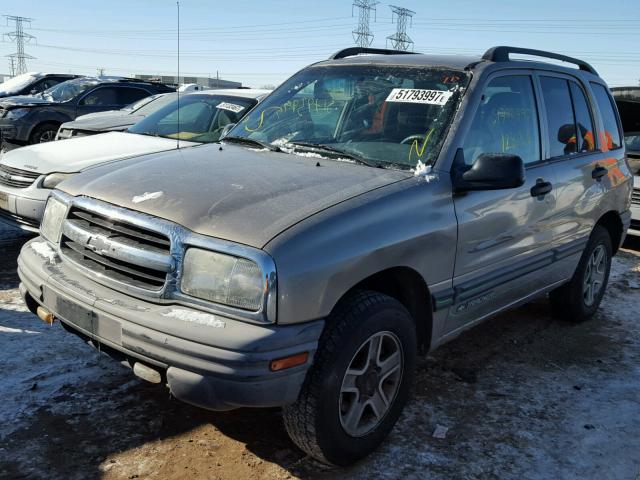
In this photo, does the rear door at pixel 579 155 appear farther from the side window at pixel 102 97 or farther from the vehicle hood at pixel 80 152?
the side window at pixel 102 97

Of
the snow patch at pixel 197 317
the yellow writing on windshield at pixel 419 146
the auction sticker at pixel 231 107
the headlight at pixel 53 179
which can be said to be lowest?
the headlight at pixel 53 179

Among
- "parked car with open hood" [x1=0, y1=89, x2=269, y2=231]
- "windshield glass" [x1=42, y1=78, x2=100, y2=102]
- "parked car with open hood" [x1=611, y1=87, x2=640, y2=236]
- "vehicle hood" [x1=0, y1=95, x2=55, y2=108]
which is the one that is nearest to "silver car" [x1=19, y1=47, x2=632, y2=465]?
"parked car with open hood" [x1=0, y1=89, x2=269, y2=231]

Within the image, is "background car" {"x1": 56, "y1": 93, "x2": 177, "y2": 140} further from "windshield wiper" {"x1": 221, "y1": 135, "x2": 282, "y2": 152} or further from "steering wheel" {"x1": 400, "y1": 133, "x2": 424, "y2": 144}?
"steering wheel" {"x1": 400, "y1": 133, "x2": 424, "y2": 144}

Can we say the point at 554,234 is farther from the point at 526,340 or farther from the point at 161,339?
the point at 161,339

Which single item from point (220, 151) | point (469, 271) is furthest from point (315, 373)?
point (220, 151)

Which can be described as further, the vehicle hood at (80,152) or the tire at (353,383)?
the vehicle hood at (80,152)

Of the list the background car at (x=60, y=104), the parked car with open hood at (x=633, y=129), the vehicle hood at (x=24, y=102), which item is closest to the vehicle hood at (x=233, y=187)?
the parked car with open hood at (x=633, y=129)

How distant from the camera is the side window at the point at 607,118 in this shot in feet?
16.6

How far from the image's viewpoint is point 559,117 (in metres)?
4.42

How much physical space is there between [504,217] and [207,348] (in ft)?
6.52

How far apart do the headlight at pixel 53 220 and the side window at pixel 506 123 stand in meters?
2.16

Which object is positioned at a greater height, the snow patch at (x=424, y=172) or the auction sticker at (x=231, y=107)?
the auction sticker at (x=231, y=107)

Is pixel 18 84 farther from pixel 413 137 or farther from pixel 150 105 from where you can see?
pixel 413 137

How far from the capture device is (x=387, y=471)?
3.01m
